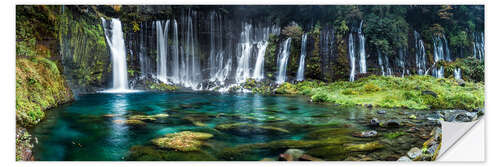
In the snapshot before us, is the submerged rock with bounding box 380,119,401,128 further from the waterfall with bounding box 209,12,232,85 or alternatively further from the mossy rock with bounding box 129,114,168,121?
the waterfall with bounding box 209,12,232,85

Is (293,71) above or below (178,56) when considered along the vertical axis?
below

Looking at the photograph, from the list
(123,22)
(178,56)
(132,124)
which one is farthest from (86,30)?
(132,124)

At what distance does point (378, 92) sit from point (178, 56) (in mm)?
10227

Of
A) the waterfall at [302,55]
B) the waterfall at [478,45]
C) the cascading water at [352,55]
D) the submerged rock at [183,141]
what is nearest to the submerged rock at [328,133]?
the submerged rock at [183,141]

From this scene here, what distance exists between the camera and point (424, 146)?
2.87m

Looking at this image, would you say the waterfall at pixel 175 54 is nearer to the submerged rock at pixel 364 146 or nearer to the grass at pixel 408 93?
the grass at pixel 408 93

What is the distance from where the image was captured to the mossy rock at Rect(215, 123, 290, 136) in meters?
3.41

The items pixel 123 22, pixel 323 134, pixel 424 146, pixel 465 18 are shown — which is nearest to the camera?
pixel 424 146

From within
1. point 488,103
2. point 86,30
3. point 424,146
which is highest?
point 86,30

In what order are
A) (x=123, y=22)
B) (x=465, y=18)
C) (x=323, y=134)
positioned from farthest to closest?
(x=123, y=22)
(x=465, y=18)
(x=323, y=134)

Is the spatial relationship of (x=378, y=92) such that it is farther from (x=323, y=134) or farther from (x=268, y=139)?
(x=268, y=139)

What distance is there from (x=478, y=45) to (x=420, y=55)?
2.22 m

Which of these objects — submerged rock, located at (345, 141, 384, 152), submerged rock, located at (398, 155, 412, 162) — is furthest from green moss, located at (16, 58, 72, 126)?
submerged rock, located at (398, 155, 412, 162)

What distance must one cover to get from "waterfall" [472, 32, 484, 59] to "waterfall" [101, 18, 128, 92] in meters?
10.6
